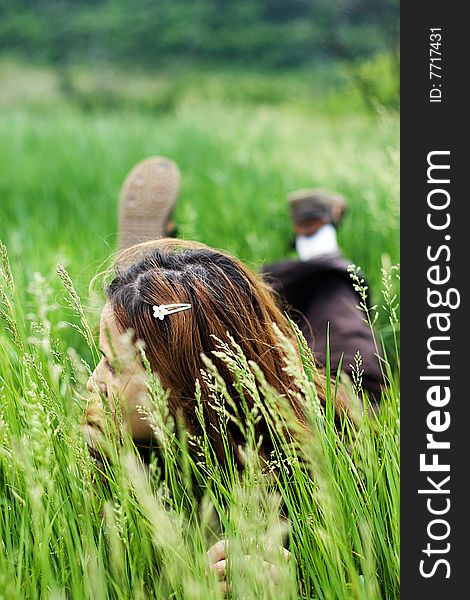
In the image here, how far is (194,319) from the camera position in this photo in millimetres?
1573

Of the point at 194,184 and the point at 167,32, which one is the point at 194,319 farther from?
the point at 167,32

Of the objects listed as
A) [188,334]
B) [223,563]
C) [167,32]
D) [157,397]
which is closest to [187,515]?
[223,563]

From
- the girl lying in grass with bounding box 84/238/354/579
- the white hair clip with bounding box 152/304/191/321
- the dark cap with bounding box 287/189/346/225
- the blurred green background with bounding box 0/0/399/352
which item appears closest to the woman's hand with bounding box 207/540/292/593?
the girl lying in grass with bounding box 84/238/354/579

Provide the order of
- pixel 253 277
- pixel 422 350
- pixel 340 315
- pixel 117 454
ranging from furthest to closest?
pixel 340 315, pixel 253 277, pixel 422 350, pixel 117 454

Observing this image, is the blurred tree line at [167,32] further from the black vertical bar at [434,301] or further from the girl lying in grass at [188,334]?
the girl lying in grass at [188,334]

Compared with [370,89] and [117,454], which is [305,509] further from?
[370,89]

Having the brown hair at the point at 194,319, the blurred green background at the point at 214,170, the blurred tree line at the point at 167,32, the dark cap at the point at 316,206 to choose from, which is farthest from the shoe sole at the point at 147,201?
the blurred tree line at the point at 167,32

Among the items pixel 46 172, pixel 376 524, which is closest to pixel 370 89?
pixel 46 172

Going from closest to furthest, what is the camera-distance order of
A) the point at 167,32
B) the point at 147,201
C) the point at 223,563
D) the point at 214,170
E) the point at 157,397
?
the point at 157,397, the point at 223,563, the point at 147,201, the point at 214,170, the point at 167,32

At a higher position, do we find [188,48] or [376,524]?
[188,48]

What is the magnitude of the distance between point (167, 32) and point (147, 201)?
1939 centimetres

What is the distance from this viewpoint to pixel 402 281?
1.54 meters

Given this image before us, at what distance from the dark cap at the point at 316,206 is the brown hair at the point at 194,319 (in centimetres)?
151

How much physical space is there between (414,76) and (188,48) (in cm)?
2076
